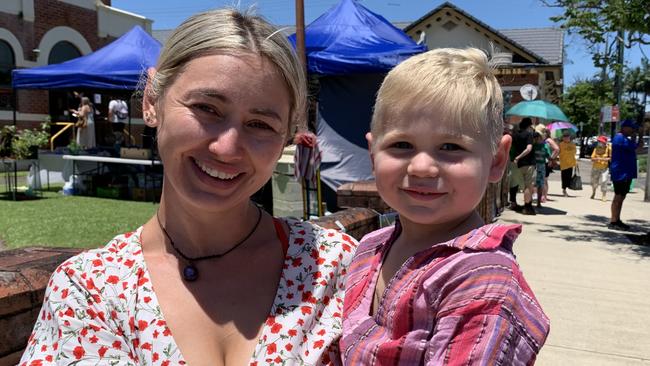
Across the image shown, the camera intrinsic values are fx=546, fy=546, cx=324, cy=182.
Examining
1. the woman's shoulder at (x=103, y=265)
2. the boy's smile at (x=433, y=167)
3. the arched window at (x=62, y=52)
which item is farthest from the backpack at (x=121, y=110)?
the boy's smile at (x=433, y=167)

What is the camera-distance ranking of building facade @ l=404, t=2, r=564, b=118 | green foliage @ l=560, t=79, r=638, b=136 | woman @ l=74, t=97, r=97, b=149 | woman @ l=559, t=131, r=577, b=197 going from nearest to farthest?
woman @ l=74, t=97, r=97, b=149 < woman @ l=559, t=131, r=577, b=197 < building facade @ l=404, t=2, r=564, b=118 < green foliage @ l=560, t=79, r=638, b=136

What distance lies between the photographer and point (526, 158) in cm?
1120

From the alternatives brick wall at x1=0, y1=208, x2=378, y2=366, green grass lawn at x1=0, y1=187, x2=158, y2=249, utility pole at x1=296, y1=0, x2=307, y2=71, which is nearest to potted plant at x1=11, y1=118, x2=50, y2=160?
green grass lawn at x1=0, y1=187, x2=158, y2=249

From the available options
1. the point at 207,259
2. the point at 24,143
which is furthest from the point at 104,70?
the point at 207,259

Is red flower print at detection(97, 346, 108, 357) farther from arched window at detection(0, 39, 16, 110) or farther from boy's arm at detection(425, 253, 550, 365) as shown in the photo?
arched window at detection(0, 39, 16, 110)

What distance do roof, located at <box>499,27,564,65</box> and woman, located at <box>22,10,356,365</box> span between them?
1223 inches

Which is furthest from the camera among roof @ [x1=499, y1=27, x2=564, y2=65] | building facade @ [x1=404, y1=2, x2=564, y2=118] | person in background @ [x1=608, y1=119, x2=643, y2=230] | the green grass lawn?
roof @ [x1=499, y1=27, x2=564, y2=65]

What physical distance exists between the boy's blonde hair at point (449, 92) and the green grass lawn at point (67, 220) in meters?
5.08

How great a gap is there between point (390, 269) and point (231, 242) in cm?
49

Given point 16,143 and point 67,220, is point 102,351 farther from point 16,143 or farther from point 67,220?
point 16,143

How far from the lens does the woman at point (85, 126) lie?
13.8 meters

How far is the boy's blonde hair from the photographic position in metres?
1.47

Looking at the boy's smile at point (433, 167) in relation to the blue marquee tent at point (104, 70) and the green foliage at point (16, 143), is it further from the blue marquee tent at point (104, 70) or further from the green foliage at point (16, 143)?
the green foliage at point (16, 143)

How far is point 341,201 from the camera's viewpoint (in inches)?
187
